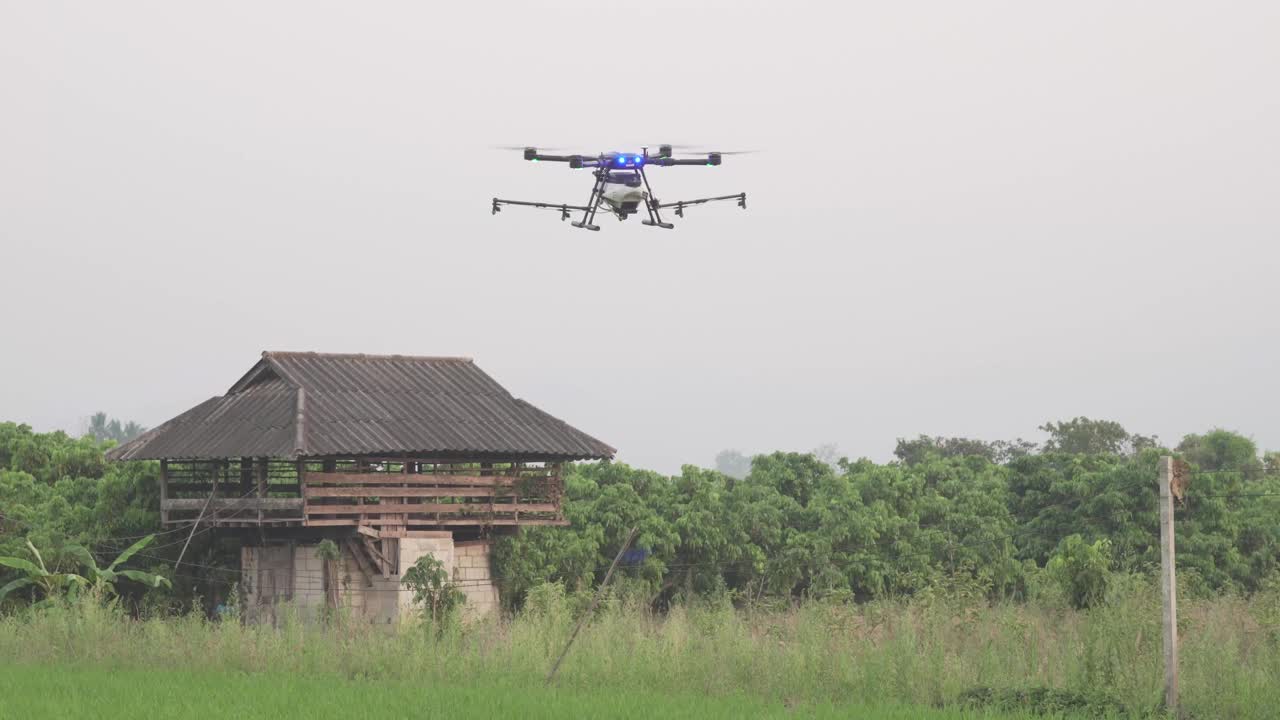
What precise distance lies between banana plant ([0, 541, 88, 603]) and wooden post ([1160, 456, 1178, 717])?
1934 centimetres

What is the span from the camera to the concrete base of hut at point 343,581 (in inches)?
1075

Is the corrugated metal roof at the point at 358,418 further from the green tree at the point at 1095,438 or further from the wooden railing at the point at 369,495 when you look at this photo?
the green tree at the point at 1095,438

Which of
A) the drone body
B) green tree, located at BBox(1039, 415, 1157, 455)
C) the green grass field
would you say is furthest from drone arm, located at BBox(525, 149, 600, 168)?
green tree, located at BBox(1039, 415, 1157, 455)

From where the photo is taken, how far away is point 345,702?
47.9 feet

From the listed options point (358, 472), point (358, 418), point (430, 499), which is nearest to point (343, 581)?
point (358, 472)

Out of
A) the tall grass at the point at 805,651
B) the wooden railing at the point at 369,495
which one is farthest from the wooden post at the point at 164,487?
the tall grass at the point at 805,651

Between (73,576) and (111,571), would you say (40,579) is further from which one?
(111,571)

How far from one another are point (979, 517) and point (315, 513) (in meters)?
19.4

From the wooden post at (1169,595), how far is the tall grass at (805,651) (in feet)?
0.86

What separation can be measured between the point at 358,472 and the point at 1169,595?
682 inches

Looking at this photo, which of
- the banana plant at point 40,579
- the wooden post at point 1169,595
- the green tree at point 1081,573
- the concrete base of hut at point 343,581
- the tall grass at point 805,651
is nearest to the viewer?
the wooden post at point 1169,595

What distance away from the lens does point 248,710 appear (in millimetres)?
14117

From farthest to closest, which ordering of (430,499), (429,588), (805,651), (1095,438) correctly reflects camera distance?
(1095,438) < (430,499) < (429,588) < (805,651)

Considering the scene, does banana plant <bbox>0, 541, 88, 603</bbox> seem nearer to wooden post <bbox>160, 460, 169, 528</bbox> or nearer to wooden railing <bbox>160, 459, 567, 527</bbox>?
wooden post <bbox>160, 460, 169, 528</bbox>
